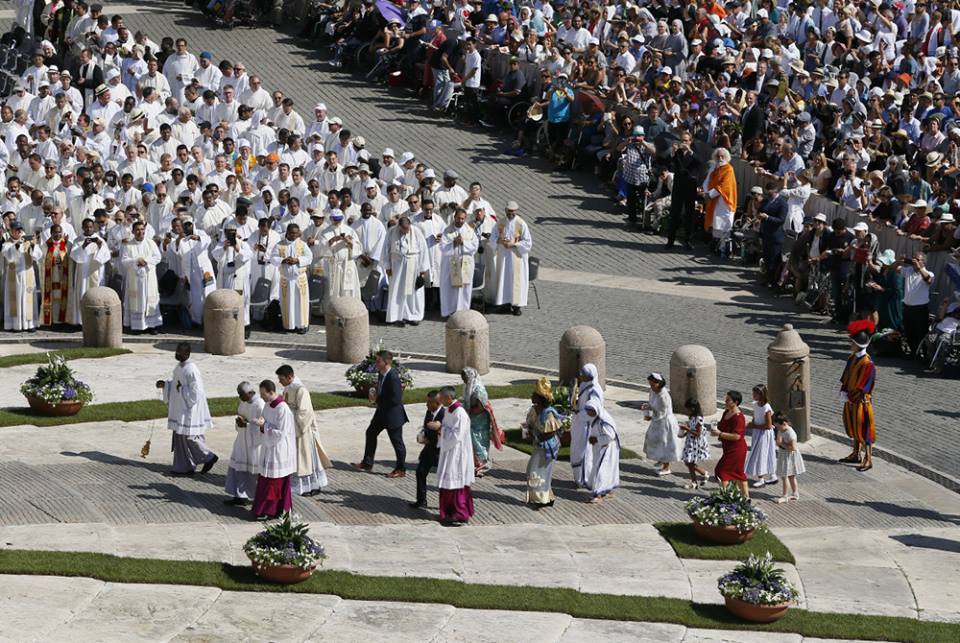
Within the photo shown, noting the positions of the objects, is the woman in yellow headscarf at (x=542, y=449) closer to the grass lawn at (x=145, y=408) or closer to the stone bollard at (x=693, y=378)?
the stone bollard at (x=693, y=378)

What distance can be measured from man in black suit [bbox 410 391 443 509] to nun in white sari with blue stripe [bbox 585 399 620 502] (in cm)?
184

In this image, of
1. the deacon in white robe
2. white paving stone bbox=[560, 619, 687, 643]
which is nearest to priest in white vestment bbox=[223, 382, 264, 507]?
white paving stone bbox=[560, 619, 687, 643]

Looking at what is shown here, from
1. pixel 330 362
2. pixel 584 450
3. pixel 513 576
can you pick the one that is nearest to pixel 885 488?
pixel 584 450

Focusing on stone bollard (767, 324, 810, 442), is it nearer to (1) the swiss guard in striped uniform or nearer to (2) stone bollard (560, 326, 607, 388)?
(1) the swiss guard in striped uniform

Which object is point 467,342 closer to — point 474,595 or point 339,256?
point 339,256

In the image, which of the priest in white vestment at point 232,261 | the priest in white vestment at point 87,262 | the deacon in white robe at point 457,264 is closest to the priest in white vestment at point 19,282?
the priest in white vestment at point 87,262

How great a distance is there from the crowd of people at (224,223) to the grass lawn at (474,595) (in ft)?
32.6

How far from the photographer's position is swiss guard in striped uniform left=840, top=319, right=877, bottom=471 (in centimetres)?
2461

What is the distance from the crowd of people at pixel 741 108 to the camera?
30.8m

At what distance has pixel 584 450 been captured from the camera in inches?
904

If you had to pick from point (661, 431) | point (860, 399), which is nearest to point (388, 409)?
point (661, 431)

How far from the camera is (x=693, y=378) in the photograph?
26.2 metres

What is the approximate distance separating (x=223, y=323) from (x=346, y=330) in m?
1.71

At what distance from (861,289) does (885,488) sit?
6.13 m
